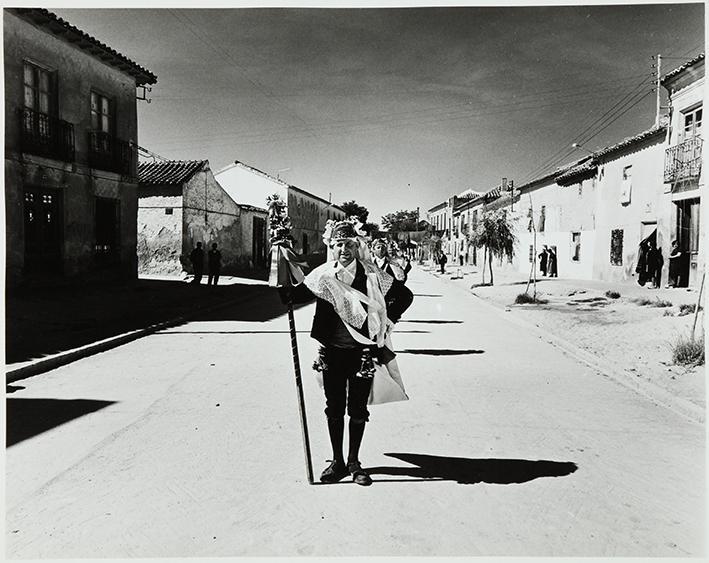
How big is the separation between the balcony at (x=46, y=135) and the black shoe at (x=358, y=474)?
1312cm

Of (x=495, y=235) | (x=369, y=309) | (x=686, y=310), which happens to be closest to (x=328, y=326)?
(x=369, y=309)

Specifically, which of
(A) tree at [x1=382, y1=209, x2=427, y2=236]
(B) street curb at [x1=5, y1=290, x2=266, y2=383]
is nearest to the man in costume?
(B) street curb at [x1=5, y1=290, x2=266, y2=383]

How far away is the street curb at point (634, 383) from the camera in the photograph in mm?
5316

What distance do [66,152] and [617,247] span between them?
66.0ft

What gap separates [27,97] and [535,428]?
45.9 feet

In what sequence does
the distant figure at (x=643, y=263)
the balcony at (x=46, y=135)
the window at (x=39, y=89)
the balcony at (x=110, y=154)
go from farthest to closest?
the distant figure at (x=643, y=263) → the balcony at (x=110, y=154) → the window at (x=39, y=89) → the balcony at (x=46, y=135)

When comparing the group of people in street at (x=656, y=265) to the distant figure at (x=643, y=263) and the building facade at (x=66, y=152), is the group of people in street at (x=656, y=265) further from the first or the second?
the building facade at (x=66, y=152)

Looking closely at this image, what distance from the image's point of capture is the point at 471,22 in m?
4.76

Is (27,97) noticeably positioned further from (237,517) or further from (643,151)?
(643,151)

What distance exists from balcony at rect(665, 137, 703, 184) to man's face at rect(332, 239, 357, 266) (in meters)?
16.6

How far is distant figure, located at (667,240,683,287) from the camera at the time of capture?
18188 mm

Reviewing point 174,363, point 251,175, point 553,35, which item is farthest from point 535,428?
point 251,175

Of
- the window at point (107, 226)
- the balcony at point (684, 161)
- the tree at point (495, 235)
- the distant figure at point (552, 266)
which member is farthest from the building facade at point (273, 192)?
the balcony at point (684, 161)

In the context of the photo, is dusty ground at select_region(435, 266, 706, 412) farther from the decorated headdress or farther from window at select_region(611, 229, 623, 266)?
the decorated headdress
